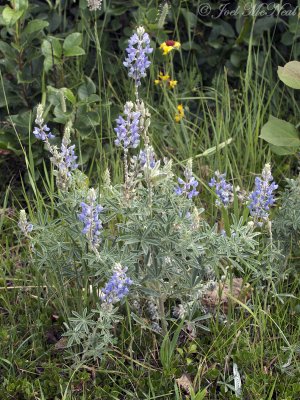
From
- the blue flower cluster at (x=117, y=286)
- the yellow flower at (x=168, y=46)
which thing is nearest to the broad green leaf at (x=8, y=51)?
the yellow flower at (x=168, y=46)

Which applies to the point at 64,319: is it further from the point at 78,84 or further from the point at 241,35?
the point at 241,35

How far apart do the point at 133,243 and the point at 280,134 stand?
3.24 feet

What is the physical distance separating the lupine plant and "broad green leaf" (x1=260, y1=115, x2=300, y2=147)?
1.72 feet

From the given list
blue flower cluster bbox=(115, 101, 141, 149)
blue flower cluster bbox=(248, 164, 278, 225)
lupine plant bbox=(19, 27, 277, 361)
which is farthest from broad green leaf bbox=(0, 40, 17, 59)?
blue flower cluster bbox=(248, 164, 278, 225)

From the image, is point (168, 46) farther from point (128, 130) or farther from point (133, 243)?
point (133, 243)

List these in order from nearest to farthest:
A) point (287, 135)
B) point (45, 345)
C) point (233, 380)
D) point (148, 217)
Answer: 1. point (148, 217)
2. point (233, 380)
3. point (45, 345)
4. point (287, 135)

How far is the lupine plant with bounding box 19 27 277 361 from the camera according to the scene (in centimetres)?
211

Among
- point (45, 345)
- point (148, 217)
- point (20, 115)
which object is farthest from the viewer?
point (20, 115)

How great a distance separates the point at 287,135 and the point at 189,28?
2.85 ft

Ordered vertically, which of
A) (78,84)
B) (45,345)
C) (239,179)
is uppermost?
(78,84)

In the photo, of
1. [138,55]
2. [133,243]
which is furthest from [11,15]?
[133,243]

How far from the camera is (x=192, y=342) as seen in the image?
2395 mm

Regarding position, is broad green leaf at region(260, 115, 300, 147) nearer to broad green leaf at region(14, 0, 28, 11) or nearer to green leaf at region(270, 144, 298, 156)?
green leaf at region(270, 144, 298, 156)

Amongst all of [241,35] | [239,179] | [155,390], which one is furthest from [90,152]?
[155,390]
